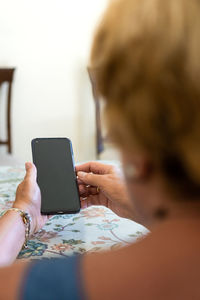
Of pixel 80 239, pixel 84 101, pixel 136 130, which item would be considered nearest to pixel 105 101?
pixel 136 130

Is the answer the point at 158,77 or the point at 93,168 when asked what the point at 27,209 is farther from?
the point at 158,77

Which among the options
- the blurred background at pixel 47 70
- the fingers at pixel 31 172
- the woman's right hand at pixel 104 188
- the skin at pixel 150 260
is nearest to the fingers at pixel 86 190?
the woman's right hand at pixel 104 188

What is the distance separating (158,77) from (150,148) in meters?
0.05

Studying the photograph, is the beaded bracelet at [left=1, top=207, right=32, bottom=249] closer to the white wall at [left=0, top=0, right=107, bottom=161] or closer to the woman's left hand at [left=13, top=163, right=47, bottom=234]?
the woman's left hand at [left=13, top=163, right=47, bottom=234]

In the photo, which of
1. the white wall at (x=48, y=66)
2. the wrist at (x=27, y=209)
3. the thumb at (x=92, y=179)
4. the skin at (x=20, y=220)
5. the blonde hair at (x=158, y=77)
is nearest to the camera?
the blonde hair at (x=158, y=77)

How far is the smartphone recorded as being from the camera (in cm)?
77

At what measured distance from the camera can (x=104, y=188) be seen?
83 centimetres

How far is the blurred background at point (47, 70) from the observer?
2.45 metres

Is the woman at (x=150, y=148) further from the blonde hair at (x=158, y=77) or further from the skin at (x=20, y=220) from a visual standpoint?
the skin at (x=20, y=220)

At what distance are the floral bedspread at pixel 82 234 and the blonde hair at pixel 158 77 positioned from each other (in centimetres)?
42

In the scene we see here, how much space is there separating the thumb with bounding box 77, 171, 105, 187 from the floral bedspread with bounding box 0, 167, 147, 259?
0.07 m

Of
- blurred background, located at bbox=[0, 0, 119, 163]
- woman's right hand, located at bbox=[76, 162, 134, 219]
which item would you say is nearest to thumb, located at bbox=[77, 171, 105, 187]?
woman's right hand, located at bbox=[76, 162, 134, 219]

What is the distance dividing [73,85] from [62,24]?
379mm

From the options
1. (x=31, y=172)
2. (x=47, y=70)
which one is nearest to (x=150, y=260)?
(x=31, y=172)
